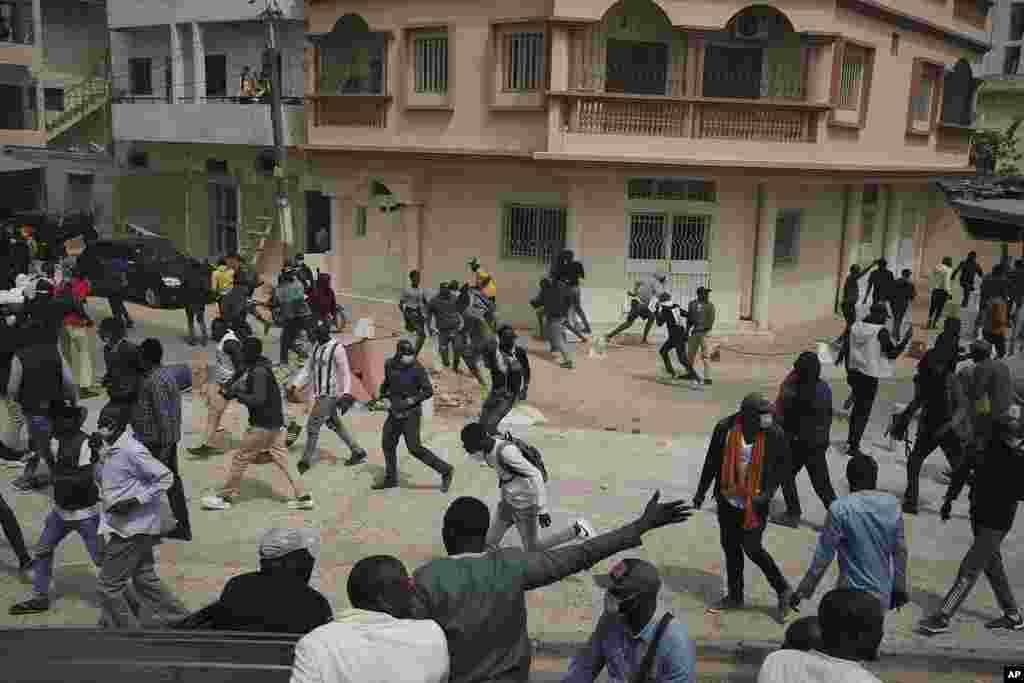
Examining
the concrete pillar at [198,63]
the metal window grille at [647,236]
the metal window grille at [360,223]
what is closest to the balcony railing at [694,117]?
the metal window grille at [647,236]

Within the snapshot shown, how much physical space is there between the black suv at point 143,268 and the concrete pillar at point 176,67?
19.6 feet

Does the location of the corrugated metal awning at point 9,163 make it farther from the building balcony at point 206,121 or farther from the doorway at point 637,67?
the doorway at point 637,67

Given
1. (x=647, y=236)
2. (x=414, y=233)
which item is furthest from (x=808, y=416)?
(x=414, y=233)

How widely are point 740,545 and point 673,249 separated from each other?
44.0 ft

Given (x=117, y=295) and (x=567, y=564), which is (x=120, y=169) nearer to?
(x=117, y=295)

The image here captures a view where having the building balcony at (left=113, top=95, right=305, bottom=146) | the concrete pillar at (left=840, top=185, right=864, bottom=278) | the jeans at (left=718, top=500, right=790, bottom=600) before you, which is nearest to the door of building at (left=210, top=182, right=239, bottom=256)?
the building balcony at (left=113, top=95, right=305, bottom=146)

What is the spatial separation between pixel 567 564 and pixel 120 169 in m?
26.6

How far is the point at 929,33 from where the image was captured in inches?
966

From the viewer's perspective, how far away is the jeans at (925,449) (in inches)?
380

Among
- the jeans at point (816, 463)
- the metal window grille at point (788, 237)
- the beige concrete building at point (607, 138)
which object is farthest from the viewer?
the metal window grille at point (788, 237)

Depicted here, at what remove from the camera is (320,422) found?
1054 cm

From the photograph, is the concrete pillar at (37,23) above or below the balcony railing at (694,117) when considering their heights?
above

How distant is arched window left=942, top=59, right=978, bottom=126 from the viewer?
88.3ft

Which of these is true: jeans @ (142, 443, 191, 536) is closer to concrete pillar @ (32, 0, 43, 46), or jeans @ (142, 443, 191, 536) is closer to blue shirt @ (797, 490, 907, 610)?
blue shirt @ (797, 490, 907, 610)
